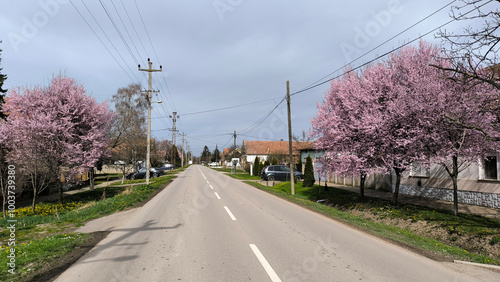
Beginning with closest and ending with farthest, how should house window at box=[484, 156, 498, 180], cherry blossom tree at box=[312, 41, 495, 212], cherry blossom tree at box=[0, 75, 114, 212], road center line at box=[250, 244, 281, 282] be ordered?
road center line at box=[250, 244, 281, 282] < cherry blossom tree at box=[312, 41, 495, 212] < house window at box=[484, 156, 498, 180] < cherry blossom tree at box=[0, 75, 114, 212]

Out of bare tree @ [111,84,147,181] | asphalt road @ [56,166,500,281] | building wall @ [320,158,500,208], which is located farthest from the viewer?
bare tree @ [111,84,147,181]

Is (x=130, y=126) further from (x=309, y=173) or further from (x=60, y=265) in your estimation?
(x=60, y=265)

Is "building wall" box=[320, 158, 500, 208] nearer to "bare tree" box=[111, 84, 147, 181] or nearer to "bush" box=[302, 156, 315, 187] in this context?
"bush" box=[302, 156, 315, 187]

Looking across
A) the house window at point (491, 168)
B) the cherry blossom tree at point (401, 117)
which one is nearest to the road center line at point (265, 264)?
the cherry blossom tree at point (401, 117)

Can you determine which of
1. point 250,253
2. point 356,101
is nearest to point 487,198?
point 356,101

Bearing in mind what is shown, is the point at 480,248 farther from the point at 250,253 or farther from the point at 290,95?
the point at 290,95

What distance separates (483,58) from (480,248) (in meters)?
5.10

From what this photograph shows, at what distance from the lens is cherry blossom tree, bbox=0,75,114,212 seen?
14.1 meters

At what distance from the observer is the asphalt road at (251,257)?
4.46 m

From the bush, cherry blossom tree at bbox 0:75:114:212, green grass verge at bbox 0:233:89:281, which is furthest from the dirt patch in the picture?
the bush

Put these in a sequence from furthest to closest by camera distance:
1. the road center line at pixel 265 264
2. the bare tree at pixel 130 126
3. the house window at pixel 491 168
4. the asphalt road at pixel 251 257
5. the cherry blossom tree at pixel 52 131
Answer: the bare tree at pixel 130 126, the cherry blossom tree at pixel 52 131, the house window at pixel 491 168, the asphalt road at pixel 251 257, the road center line at pixel 265 264

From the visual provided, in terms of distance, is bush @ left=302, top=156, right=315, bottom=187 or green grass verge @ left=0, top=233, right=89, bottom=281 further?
bush @ left=302, top=156, right=315, bottom=187

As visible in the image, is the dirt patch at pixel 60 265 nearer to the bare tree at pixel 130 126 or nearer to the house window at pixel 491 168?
the house window at pixel 491 168

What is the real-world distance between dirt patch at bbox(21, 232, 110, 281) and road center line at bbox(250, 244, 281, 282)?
3.38 meters
